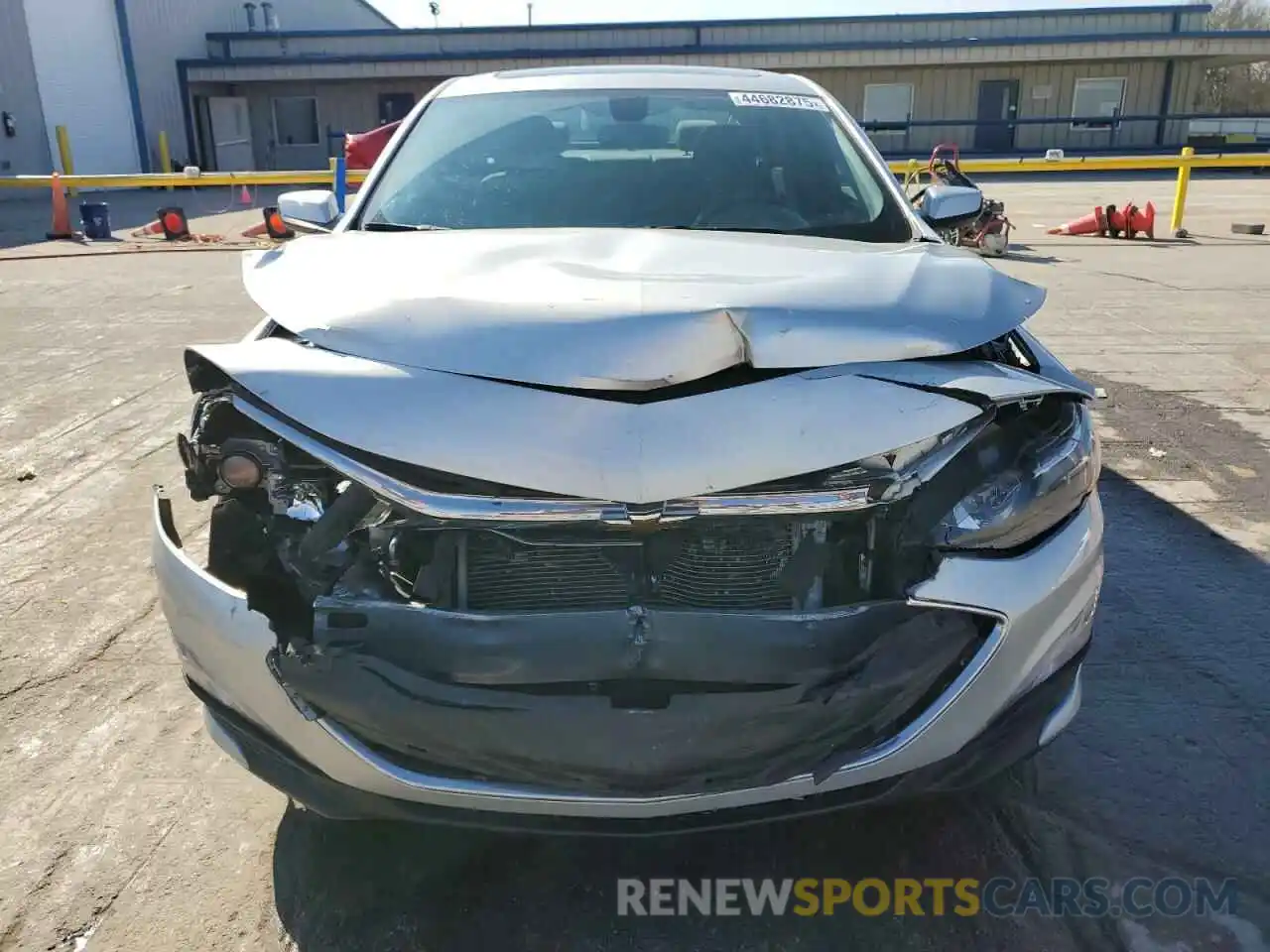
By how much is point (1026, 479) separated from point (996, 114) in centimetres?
3361

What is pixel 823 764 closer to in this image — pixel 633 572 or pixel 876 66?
pixel 633 572

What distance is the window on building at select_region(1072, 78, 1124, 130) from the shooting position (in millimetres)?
31547

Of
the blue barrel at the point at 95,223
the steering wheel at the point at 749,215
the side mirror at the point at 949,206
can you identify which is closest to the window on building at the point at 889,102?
the blue barrel at the point at 95,223

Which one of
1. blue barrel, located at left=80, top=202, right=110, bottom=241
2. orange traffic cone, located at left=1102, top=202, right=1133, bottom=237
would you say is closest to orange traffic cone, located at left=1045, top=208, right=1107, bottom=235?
orange traffic cone, located at left=1102, top=202, right=1133, bottom=237

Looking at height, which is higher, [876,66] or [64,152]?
[876,66]

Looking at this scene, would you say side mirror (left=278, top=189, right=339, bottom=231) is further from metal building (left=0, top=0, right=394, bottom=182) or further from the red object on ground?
metal building (left=0, top=0, right=394, bottom=182)

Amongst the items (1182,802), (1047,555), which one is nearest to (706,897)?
(1047,555)

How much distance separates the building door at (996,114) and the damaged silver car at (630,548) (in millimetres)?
32378

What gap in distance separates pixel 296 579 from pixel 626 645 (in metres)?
0.66

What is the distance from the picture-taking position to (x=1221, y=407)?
5504mm

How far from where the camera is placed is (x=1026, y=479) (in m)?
2.00

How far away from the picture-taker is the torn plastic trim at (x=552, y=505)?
1.79 meters

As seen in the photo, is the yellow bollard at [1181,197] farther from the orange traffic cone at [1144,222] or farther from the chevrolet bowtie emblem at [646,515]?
the chevrolet bowtie emblem at [646,515]

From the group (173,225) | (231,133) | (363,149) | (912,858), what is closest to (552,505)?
(912,858)
